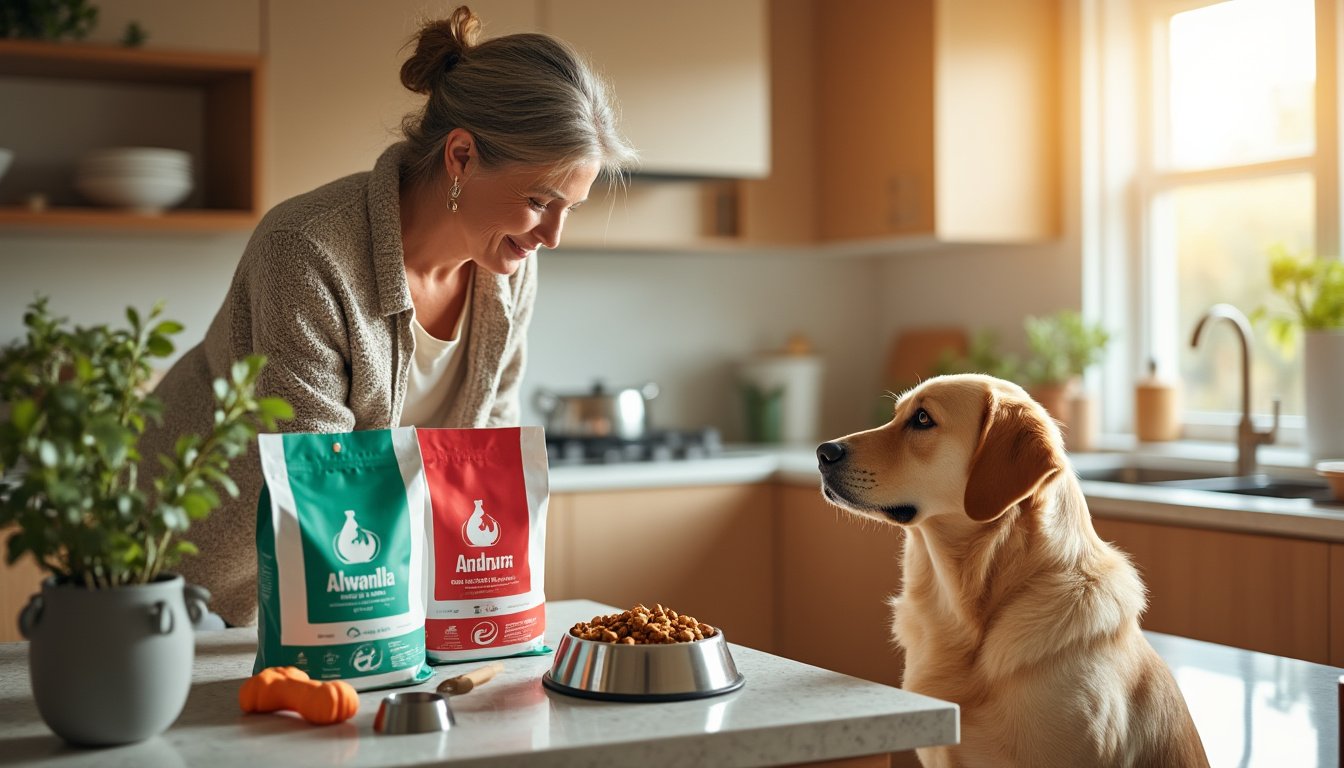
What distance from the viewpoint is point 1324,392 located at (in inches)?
111

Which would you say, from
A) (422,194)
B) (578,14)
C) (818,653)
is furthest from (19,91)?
(818,653)

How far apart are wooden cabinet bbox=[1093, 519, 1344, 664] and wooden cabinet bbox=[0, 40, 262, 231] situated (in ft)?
7.09

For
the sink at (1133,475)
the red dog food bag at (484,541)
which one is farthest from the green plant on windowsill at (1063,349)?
the red dog food bag at (484,541)

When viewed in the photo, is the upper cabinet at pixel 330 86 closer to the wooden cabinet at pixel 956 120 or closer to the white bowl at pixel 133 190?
the white bowl at pixel 133 190

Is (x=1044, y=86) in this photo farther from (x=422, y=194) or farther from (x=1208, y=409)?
(x=422, y=194)

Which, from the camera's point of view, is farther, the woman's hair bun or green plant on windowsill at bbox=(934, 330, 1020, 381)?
green plant on windowsill at bbox=(934, 330, 1020, 381)

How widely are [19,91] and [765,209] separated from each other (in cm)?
203

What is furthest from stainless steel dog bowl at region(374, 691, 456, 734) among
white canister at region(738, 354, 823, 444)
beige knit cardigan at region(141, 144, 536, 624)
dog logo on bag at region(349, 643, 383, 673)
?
white canister at region(738, 354, 823, 444)

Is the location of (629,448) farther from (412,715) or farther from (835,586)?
(412,715)

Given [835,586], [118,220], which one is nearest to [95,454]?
[118,220]

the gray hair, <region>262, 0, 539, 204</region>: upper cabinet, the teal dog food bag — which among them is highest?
<region>262, 0, 539, 204</region>: upper cabinet

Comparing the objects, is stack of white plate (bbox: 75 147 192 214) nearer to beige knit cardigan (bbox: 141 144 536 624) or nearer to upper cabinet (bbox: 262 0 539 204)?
upper cabinet (bbox: 262 0 539 204)

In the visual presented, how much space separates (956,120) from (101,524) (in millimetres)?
2934

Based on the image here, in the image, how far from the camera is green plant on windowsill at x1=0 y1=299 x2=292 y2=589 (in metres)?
0.95
